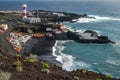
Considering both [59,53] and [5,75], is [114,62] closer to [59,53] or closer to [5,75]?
[59,53]

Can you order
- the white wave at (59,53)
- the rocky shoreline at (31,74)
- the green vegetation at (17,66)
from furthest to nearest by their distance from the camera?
the white wave at (59,53) → the green vegetation at (17,66) → the rocky shoreline at (31,74)

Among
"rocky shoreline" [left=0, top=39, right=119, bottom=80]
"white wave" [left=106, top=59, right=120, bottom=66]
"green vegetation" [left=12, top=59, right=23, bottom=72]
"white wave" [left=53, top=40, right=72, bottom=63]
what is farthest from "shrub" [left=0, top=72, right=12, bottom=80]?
"white wave" [left=106, top=59, right=120, bottom=66]

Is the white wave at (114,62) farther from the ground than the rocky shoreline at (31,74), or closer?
closer

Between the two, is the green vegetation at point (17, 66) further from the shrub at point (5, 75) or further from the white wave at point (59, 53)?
the white wave at point (59, 53)

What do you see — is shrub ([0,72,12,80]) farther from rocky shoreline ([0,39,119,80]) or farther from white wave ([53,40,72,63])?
white wave ([53,40,72,63])

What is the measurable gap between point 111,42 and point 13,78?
2176 inches

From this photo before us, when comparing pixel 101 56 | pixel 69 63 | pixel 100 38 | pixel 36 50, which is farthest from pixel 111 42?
pixel 69 63

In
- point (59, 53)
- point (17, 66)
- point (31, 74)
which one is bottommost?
point (59, 53)

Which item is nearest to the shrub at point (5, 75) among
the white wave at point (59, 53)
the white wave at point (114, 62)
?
the white wave at point (59, 53)

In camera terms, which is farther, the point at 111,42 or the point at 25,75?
the point at 111,42

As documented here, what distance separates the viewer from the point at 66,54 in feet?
183

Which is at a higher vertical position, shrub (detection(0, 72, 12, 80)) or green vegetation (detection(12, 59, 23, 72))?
shrub (detection(0, 72, 12, 80))

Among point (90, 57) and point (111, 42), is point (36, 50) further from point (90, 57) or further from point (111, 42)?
point (111, 42)

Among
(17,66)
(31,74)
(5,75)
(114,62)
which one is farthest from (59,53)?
(5,75)
